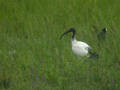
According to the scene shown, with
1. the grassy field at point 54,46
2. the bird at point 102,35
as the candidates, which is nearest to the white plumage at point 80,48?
the grassy field at point 54,46

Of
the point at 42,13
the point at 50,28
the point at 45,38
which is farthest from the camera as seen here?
the point at 42,13

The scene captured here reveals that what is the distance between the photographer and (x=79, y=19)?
8.80 m

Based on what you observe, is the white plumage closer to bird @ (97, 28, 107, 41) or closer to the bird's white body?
the bird's white body

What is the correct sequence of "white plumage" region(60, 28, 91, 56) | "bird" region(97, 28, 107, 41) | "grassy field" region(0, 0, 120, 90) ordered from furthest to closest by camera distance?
"white plumage" region(60, 28, 91, 56) → "bird" region(97, 28, 107, 41) → "grassy field" region(0, 0, 120, 90)

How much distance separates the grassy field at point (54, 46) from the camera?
195 inches

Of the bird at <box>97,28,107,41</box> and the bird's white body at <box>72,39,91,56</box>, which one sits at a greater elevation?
the bird at <box>97,28,107,41</box>

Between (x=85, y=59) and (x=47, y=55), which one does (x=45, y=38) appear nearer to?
(x=47, y=55)

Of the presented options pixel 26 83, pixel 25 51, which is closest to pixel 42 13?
pixel 25 51

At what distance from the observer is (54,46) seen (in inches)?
266

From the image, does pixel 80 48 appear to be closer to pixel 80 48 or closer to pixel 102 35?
pixel 80 48

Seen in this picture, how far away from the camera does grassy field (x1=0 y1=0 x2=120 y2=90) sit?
16.3 ft

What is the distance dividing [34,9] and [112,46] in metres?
4.44

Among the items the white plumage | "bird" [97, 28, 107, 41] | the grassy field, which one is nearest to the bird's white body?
the white plumage

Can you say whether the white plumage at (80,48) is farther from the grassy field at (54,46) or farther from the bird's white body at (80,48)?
the grassy field at (54,46)
